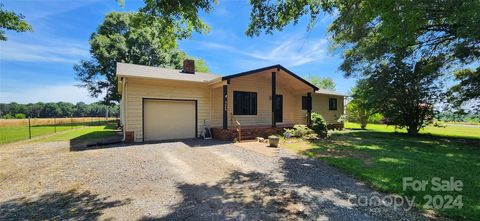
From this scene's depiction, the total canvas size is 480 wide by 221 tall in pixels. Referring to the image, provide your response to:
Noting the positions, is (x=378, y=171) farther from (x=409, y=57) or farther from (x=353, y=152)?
(x=409, y=57)

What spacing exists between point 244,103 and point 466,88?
43.2 feet

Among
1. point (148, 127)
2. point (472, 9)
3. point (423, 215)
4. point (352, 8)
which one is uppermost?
point (352, 8)

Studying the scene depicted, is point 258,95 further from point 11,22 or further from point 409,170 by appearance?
point 11,22

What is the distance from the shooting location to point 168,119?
11.0m

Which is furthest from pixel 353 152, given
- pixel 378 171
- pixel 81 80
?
pixel 81 80

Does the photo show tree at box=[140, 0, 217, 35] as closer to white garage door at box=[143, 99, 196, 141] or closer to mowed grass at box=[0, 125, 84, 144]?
white garage door at box=[143, 99, 196, 141]

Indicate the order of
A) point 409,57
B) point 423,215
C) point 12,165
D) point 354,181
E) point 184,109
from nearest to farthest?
1. point 423,215
2. point 354,181
3. point 12,165
4. point 184,109
5. point 409,57

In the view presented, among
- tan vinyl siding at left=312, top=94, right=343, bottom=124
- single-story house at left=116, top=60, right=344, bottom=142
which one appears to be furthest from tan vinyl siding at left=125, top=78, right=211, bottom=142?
tan vinyl siding at left=312, top=94, right=343, bottom=124

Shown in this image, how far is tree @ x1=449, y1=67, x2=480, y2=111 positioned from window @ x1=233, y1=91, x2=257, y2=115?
12176 mm

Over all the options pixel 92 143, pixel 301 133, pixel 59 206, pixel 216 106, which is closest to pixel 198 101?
pixel 216 106

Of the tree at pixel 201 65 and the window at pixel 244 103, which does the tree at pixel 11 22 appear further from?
the tree at pixel 201 65

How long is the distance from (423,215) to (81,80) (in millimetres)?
32631

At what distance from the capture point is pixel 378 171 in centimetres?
525

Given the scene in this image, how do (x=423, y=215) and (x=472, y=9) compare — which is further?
(x=472, y=9)
